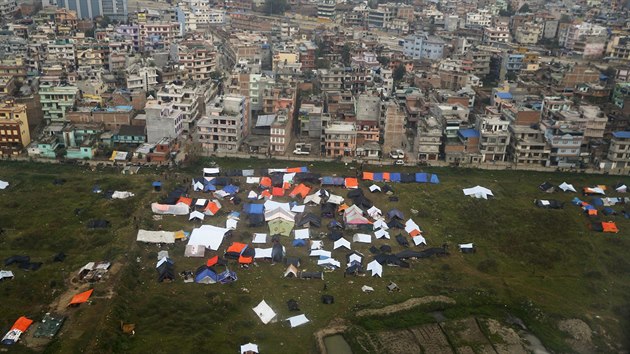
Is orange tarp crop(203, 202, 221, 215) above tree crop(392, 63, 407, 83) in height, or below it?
below

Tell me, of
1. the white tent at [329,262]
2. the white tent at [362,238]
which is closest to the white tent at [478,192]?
the white tent at [362,238]

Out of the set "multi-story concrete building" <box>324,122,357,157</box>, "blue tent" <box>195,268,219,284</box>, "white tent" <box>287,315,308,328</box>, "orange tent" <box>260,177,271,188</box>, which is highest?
"multi-story concrete building" <box>324,122,357,157</box>

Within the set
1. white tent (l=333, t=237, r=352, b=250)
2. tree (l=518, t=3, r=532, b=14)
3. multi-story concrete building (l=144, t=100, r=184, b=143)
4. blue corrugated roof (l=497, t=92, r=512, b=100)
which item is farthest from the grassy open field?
tree (l=518, t=3, r=532, b=14)

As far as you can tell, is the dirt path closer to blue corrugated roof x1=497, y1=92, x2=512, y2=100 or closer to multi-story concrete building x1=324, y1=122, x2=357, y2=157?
multi-story concrete building x1=324, y1=122, x2=357, y2=157

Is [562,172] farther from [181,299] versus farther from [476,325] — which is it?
[181,299]

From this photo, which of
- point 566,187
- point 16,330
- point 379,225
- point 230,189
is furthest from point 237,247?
point 566,187

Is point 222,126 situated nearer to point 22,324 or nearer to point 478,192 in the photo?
point 478,192
